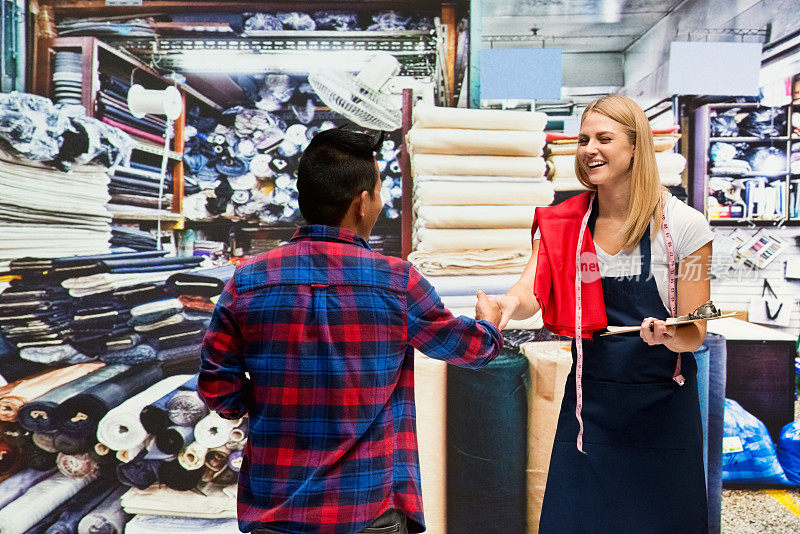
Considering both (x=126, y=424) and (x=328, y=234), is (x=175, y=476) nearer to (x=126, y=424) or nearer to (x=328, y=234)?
(x=126, y=424)

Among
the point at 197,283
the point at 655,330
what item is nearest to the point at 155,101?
the point at 197,283

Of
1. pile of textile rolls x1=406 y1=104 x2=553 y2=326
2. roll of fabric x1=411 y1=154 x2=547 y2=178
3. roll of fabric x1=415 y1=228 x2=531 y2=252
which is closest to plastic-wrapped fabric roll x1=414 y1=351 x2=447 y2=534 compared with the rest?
pile of textile rolls x1=406 y1=104 x2=553 y2=326

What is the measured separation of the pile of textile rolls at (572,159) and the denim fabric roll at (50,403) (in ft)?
7.20

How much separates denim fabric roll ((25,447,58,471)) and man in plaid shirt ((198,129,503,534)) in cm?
189

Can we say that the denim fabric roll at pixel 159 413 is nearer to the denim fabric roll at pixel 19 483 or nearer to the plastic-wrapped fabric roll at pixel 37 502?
the plastic-wrapped fabric roll at pixel 37 502

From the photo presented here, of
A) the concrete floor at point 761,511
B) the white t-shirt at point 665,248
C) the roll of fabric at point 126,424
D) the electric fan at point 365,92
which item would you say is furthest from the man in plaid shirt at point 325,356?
the concrete floor at point 761,511

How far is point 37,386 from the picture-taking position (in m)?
2.83

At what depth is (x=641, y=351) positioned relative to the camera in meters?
1.77

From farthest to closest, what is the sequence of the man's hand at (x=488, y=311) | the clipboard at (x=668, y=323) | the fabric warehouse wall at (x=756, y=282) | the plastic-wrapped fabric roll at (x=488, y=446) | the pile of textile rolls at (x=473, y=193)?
1. the fabric warehouse wall at (x=756, y=282)
2. the pile of textile rolls at (x=473, y=193)
3. the plastic-wrapped fabric roll at (x=488, y=446)
4. the man's hand at (x=488, y=311)
5. the clipboard at (x=668, y=323)

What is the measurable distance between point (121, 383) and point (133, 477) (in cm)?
43

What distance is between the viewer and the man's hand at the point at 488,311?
1704mm

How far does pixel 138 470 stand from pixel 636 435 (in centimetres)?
217

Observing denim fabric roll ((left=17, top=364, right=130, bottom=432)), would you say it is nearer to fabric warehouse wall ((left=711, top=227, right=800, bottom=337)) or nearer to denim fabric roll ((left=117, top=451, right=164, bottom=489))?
denim fabric roll ((left=117, top=451, right=164, bottom=489))

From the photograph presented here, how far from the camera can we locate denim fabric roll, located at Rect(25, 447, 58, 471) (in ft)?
9.34
